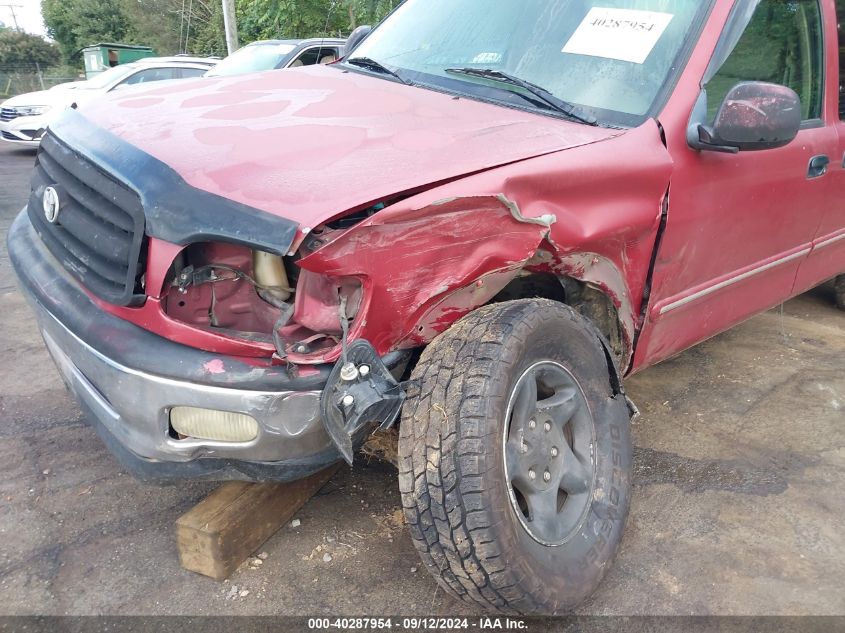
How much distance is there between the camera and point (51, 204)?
2186 millimetres

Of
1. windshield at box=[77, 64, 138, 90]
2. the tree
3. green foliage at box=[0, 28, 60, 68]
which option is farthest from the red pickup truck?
the tree

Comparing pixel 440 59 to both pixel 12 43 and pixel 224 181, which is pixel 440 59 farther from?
pixel 12 43

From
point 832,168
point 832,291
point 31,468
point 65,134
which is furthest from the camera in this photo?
point 832,291

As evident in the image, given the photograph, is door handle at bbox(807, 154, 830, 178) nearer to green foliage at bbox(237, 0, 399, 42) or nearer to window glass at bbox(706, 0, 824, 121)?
window glass at bbox(706, 0, 824, 121)

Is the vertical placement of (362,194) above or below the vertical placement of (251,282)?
above

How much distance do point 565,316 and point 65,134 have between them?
5.78 ft

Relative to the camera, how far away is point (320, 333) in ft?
5.87

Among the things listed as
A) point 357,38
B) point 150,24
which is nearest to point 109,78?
point 357,38

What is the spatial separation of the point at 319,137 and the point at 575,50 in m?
1.09

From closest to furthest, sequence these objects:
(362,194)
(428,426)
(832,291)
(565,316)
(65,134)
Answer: (362,194), (428,426), (565,316), (65,134), (832,291)

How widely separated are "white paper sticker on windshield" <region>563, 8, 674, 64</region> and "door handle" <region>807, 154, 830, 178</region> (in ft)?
3.40

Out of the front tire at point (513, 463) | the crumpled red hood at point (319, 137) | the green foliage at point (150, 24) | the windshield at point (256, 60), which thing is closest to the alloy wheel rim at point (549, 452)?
the front tire at point (513, 463)

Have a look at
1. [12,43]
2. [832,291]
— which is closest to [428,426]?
[832,291]

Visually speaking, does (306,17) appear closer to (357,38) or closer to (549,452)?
(357,38)
